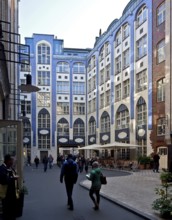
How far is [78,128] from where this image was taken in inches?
2376

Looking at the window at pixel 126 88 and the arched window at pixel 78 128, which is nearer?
the window at pixel 126 88

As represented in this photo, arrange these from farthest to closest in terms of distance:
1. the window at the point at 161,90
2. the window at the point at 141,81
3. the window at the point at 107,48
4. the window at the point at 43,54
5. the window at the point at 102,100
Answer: the window at the point at 43,54 < the window at the point at 102,100 < the window at the point at 107,48 < the window at the point at 141,81 < the window at the point at 161,90

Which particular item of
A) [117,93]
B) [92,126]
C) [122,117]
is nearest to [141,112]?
[122,117]

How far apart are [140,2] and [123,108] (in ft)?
41.0

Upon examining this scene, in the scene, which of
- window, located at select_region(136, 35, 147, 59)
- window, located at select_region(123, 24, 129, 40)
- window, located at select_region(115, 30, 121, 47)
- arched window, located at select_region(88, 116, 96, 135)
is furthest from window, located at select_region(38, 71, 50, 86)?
window, located at select_region(136, 35, 147, 59)

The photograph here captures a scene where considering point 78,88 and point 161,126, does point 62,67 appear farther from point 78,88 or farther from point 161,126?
point 161,126

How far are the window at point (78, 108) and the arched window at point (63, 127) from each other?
2322 millimetres

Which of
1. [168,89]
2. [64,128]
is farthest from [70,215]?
[64,128]

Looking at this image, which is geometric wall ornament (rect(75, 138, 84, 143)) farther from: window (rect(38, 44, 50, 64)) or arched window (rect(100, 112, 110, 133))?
window (rect(38, 44, 50, 64))

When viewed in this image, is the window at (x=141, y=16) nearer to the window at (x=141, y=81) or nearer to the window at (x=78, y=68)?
the window at (x=141, y=81)

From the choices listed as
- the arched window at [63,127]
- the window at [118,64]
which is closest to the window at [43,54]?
the arched window at [63,127]

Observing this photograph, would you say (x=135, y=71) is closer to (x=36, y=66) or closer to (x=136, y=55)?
(x=136, y=55)

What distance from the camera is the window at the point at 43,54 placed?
194ft

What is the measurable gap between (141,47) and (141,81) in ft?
12.6
